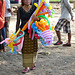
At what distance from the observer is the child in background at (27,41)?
5776 mm

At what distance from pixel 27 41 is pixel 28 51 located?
0.78 ft

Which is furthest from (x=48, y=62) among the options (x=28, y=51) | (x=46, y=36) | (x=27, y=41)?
(x=46, y=36)

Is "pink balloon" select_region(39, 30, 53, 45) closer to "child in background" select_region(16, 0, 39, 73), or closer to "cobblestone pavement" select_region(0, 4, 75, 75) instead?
"child in background" select_region(16, 0, 39, 73)

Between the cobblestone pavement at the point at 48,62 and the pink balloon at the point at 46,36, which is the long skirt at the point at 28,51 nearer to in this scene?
the cobblestone pavement at the point at 48,62

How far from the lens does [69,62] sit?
22.5 ft

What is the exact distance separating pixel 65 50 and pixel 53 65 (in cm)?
171

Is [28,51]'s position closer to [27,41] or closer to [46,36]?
[27,41]

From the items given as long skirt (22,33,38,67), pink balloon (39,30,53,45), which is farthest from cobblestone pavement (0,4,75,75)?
pink balloon (39,30,53,45)

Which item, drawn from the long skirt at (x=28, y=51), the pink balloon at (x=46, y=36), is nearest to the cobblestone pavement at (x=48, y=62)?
the long skirt at (x=28, y=51)

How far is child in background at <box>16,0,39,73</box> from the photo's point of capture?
5.78 m

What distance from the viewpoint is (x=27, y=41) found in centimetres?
587

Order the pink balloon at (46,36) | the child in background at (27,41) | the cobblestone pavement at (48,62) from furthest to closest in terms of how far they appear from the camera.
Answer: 1. the cobblestone pavement at (48,62)
2. the child in background at (27,41)
3. the pink balloon at (46,36)

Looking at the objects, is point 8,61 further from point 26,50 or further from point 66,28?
point 66,28

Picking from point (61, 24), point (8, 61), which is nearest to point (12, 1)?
point (61, 24)
